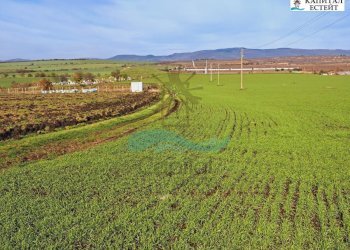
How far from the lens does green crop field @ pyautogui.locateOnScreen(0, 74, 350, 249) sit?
8227mm

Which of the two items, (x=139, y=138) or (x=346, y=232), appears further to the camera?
(x=139, y=138)

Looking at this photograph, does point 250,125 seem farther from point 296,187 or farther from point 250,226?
point 250,226

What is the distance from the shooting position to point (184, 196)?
11.0 m

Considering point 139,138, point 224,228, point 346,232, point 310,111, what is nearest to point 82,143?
point 139,138

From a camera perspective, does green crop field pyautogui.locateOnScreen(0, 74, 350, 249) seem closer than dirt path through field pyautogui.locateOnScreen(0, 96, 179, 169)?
Yes

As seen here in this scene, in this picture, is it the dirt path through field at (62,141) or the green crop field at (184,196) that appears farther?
the dirt path through field at (62,141)

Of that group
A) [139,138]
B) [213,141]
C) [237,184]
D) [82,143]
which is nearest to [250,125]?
[213,141]

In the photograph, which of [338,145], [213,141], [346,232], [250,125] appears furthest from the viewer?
[250,125]

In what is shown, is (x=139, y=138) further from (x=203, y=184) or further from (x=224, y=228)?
(x=224, y=228)

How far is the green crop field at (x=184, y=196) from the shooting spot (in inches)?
324

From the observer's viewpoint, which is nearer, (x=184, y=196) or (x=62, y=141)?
(x=184, y=196)

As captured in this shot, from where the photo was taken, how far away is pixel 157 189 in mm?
11641

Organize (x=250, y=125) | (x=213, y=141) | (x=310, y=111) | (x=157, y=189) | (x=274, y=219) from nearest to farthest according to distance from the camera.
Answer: (x=274, y=219), (x=157, y=189), (x=213, y=141), (x=250, y=125), (x=310, y=111)

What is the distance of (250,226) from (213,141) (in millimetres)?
10571
